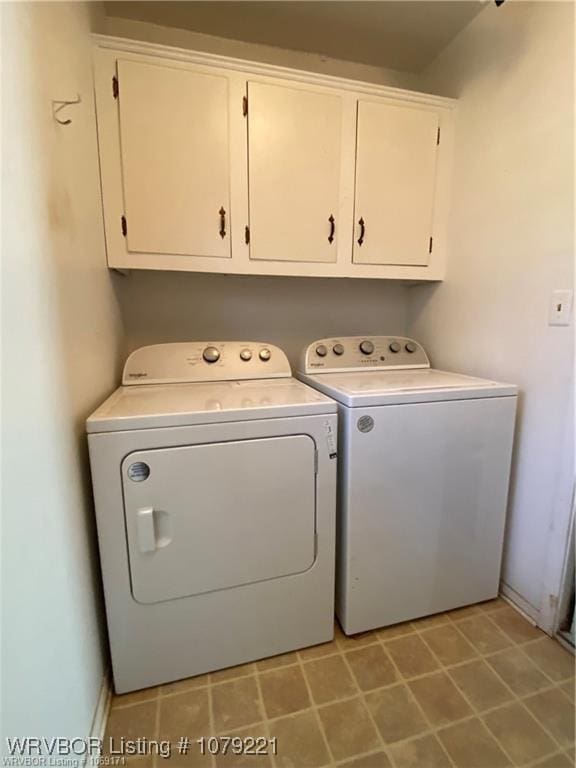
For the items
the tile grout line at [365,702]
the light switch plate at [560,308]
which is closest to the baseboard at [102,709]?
the tile grout line at [365,702]

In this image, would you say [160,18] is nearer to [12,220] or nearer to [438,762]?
[12,220]

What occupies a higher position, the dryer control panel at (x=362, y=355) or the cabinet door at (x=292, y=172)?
the cabinet door at (x=292, y=172)

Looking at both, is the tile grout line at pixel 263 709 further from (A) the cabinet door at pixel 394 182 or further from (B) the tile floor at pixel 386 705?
(A) the cabinet door at pixel 394 182

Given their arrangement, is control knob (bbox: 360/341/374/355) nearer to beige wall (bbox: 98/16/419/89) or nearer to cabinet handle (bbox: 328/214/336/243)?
cabinet handle (bbox: 328/214/336/243)

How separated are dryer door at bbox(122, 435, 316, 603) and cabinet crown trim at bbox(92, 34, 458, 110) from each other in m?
1.45

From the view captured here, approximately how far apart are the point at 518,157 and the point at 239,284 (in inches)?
51.9

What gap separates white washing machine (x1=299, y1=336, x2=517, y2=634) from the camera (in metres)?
1.31

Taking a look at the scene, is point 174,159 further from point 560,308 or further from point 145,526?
point 560,308

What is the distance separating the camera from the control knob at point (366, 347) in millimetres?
1940

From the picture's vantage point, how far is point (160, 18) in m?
1.63

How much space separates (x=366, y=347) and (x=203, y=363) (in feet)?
2.75

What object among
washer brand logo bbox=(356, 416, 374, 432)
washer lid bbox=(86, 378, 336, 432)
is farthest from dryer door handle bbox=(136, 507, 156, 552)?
washer brand logo bbox=(356, 416, 374, 432)

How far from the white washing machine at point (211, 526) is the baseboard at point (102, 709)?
4cm

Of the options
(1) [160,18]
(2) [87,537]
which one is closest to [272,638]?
(2) [87,537]
